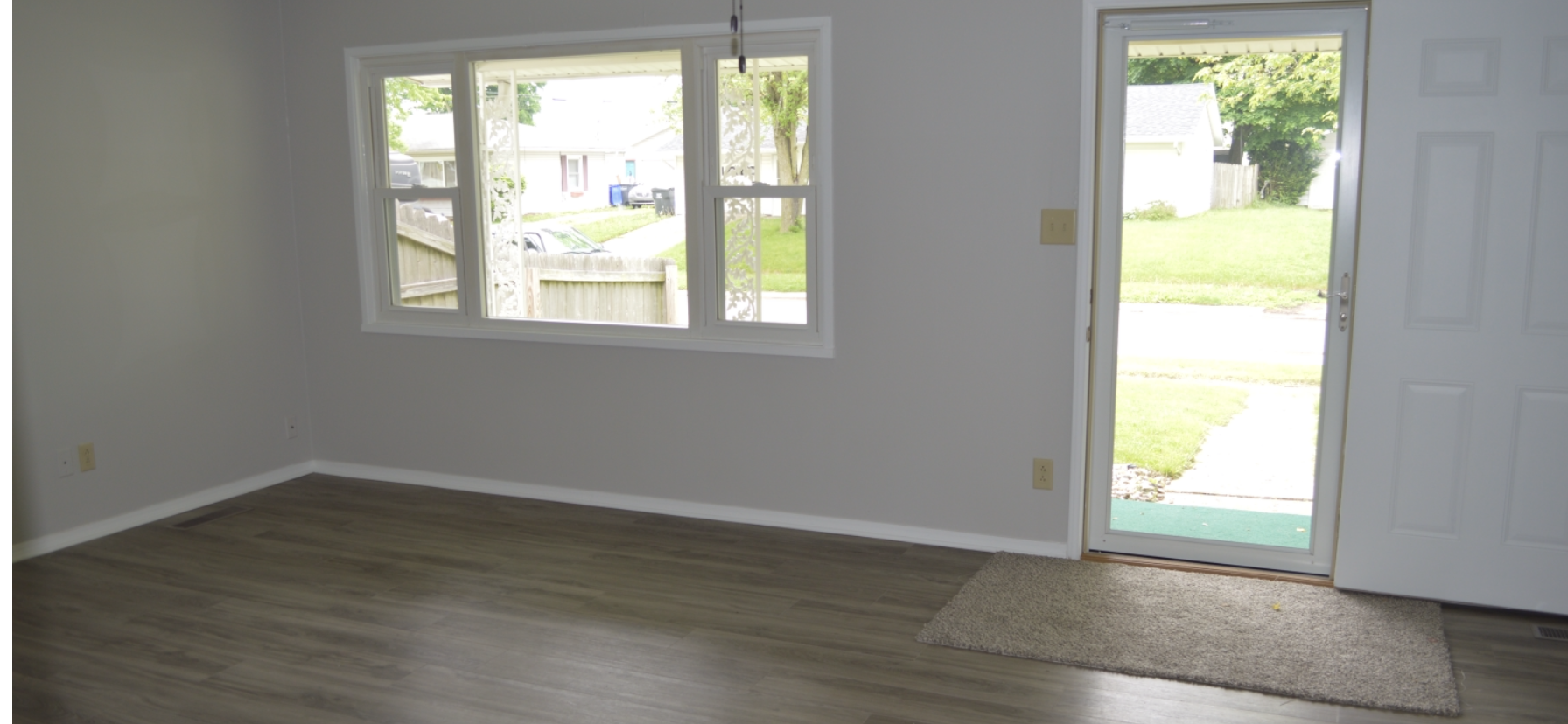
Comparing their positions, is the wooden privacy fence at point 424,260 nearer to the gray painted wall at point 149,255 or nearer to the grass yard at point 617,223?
the gray painted wall at point 149,255

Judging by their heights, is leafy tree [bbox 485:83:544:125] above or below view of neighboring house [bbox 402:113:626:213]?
above

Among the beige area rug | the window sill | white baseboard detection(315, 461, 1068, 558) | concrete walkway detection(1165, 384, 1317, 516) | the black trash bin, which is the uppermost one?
the black trash bin

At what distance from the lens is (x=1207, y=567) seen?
387 cm

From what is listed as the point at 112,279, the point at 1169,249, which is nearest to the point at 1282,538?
the point at 1169,249

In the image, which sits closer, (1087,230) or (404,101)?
(1087,230)

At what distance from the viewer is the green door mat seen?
13.2ft

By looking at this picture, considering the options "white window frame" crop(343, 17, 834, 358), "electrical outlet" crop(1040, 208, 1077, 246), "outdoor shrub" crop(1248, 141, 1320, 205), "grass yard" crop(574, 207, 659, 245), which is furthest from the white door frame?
"grass yard" crop(574, 207, 659, 245)

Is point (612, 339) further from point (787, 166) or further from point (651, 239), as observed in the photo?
point (787, 166)

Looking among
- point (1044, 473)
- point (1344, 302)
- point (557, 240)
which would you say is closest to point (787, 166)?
point (557, 240)

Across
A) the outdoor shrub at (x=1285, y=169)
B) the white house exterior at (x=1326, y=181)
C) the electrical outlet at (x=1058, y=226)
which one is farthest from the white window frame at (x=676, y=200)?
the white house exterior at (x=1326, y=181)

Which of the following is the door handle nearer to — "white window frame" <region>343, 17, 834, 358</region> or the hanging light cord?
"white window frame" <region>343, 17, 834, 358</region>

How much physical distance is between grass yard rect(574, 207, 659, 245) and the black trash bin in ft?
0.10

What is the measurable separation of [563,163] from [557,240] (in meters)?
0.34

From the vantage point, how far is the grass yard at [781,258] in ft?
14.1
